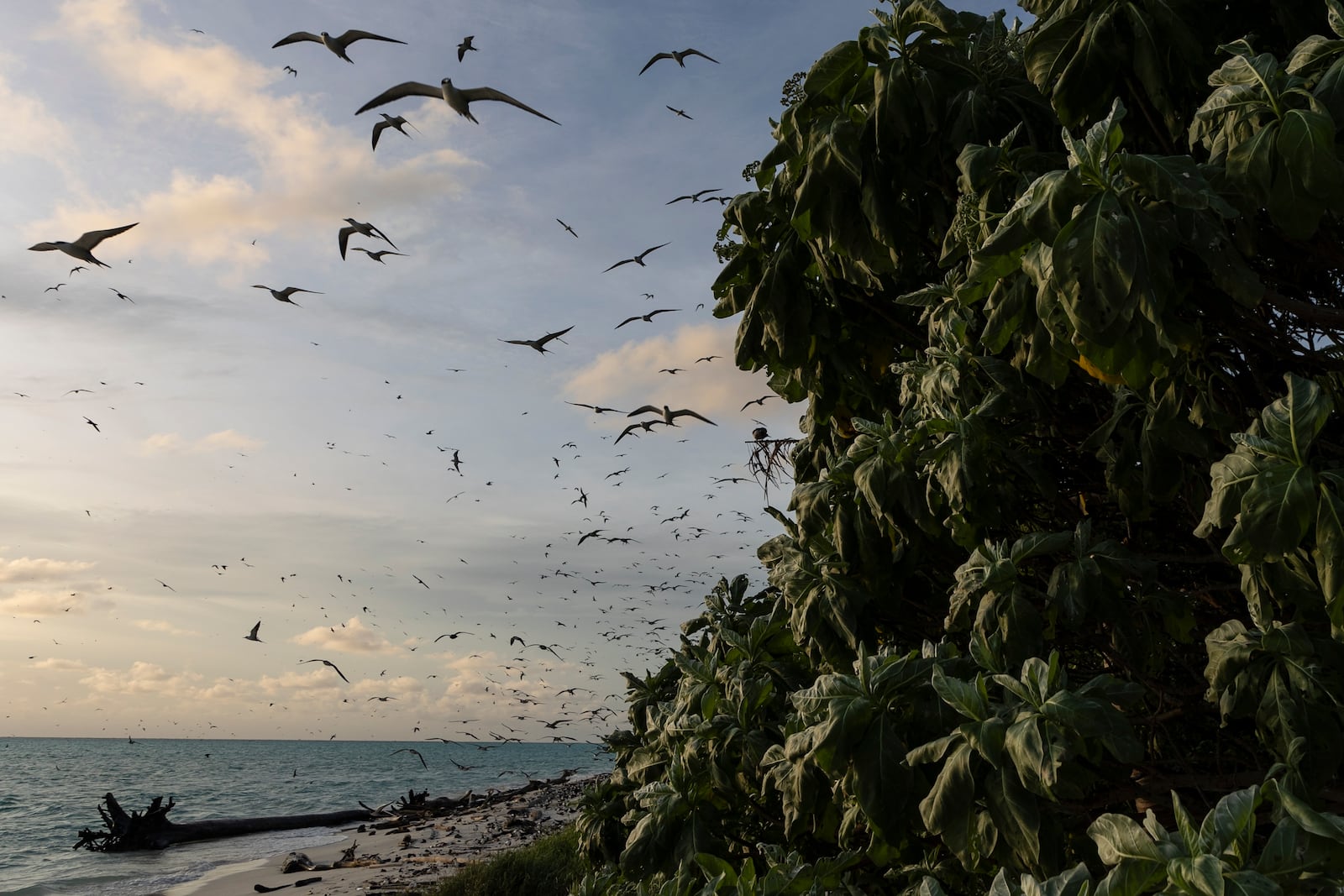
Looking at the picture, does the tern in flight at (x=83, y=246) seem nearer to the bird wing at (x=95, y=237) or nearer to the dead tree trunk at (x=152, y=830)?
the bird wing at (x=95, y=237)

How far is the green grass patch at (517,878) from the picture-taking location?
14562 millimetres

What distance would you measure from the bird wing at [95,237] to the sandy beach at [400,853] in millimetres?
9830

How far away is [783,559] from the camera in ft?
16.3

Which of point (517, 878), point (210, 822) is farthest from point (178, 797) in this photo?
point (517, 878)

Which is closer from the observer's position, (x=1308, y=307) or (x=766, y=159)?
(x=1308, y=307)

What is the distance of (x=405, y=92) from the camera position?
26.2 ft

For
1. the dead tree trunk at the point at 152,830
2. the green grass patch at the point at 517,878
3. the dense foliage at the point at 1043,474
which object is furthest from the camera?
the dead tree trunk at the point at 152,830

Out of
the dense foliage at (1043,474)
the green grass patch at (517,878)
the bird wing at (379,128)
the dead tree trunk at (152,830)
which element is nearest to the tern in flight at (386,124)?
the bird wing at (379,128)

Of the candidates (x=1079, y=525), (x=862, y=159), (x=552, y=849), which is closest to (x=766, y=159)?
(x=862, y=159)

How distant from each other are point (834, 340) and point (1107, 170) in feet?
8.45

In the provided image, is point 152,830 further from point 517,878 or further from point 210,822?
point 517,878

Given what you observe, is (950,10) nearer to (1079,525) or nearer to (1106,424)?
(1106,424)

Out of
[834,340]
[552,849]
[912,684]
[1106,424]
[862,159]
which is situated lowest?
[552,849]

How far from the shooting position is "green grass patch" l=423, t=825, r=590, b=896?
14562mm
